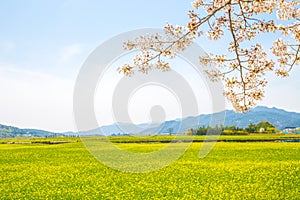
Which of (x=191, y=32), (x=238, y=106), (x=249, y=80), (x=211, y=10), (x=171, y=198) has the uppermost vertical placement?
(x=211, y=10)

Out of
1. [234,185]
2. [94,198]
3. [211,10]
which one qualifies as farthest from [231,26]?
[234,185]

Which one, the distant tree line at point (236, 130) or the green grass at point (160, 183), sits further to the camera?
the distant tree line at point (236, 130)

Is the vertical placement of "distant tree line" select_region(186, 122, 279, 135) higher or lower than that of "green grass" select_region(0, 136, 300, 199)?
higher

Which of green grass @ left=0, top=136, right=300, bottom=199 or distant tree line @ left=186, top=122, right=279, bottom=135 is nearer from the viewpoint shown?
green grass @ left=0, top=136, right=300, bottom=199

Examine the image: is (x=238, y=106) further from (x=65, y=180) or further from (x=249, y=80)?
(x=65, y=180)

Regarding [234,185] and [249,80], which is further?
[234,185]

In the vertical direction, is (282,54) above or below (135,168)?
above

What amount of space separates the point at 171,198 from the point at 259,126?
200 feet

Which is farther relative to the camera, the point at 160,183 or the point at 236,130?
the point at 236,130

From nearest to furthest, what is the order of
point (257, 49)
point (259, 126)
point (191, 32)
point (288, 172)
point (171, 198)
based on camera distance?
point (191, 32) → point (257, 49) → point (171, 198) → point (288, 172) → point (259, 126)

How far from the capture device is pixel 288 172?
11875mm

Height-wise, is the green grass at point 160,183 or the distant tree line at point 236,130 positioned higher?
the distant tree line at point 236,130

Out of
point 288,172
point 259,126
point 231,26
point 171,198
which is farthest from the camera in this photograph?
point 259,126

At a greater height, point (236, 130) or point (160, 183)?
point (236, 130)
